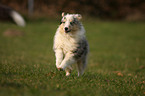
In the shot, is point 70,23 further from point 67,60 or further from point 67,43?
point 67,60

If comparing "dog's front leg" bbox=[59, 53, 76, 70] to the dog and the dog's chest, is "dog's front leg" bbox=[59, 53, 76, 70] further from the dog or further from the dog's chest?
the dog's chest

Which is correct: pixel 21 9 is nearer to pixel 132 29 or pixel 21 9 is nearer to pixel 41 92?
pixel 132 29

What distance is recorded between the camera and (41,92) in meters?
3.96

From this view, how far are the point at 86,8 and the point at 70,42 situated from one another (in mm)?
29843

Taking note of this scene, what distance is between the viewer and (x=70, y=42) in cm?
638

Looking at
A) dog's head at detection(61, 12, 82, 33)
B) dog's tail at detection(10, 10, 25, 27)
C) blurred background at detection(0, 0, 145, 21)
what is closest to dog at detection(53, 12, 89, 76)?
dog's head at detection(61, 12, 82, 33)

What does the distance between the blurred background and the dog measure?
2390 centimetres

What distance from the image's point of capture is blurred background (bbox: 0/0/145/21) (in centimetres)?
3216

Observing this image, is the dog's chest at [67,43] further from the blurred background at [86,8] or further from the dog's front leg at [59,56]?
the blurred background at [86,8]

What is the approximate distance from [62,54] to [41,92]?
8.19 feet

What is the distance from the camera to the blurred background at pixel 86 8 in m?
32.2

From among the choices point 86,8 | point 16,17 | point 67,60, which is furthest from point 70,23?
point 86,8

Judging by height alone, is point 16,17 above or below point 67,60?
above

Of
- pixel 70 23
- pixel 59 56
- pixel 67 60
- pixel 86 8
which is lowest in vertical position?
pixel 67 60
